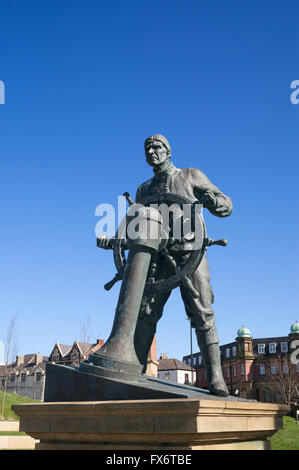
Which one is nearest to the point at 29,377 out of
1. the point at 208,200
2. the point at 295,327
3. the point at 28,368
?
the point at 28,368

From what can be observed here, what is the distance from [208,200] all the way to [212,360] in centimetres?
192

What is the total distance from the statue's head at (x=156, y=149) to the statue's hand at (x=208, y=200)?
798 mm

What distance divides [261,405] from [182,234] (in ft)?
6.95

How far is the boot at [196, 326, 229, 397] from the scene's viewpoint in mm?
4883

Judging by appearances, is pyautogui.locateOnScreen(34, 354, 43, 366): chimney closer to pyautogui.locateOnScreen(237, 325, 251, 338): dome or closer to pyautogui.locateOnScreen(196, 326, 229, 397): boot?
pyautogui.locateOnScreen(237, 325, 251, 338): dome

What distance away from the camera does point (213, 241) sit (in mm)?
5562

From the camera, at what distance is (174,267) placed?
553 centimetres

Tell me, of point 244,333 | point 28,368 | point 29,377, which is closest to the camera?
point 244,333

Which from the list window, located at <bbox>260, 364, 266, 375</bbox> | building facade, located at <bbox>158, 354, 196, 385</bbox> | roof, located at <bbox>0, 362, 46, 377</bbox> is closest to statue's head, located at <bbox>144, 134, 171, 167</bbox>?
window, located at <bbox>260, 364, 266, 375</bbox>

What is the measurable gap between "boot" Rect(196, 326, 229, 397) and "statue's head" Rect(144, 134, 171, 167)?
228 centimetres

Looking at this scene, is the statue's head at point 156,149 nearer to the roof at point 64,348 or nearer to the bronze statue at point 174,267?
the bronze statue at point 174,267

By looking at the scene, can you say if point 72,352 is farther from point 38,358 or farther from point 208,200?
point 208,200

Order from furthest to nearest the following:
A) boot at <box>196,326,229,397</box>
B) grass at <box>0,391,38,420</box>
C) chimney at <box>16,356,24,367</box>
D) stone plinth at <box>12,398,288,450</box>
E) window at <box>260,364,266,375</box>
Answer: chimney at <box>16,356,24,367</box> → window at <box>260,364,266,375</box> → grass at <box>0,391,38,420</box> → boot at <box>196,326,229,397</box> → stone plinth at <box>12,398,288,450</box>

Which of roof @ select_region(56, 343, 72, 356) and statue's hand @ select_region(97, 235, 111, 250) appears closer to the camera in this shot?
statue's hand @ select_region(97, 235, 111, 250)
